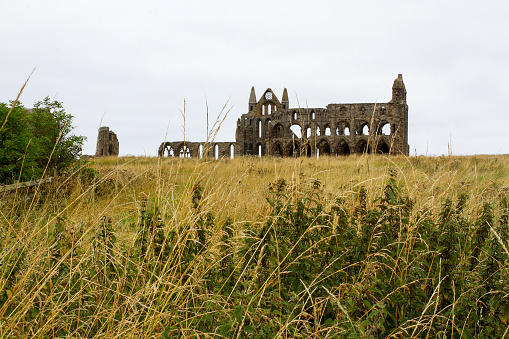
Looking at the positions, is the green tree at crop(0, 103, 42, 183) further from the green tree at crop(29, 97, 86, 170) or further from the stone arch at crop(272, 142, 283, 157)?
the stone arch at crop(272, 142, 283, 157)

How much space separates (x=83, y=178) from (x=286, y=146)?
3134cm

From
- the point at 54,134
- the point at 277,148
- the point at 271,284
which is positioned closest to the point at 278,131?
the point at 277,148

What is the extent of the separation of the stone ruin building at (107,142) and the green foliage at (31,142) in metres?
28.1

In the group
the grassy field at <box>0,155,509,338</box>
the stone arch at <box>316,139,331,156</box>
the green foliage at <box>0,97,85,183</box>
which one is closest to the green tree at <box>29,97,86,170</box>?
the green foliage at <box>0,97,85,183</box>

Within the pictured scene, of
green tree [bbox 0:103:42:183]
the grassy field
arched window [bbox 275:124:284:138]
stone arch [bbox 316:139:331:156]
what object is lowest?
the grassy field

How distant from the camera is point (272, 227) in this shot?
2957 mm

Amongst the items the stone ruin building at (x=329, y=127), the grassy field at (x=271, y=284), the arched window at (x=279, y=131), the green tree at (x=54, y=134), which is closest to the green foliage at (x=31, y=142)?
the green tree at (x=54, y=134)

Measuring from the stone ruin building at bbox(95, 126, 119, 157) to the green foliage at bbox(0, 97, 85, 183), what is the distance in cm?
2807

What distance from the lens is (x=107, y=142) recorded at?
39.9 meters

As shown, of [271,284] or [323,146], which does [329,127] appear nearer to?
[323,146]

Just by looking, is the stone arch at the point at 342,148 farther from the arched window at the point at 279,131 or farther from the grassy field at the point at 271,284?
the grassy field at the point at 271,284

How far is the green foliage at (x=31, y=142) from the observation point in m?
8.01

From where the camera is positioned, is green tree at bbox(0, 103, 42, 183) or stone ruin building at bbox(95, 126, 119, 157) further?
stone ruin building at bbox(95, 126, 119, 157)

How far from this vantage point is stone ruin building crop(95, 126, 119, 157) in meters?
38.9
